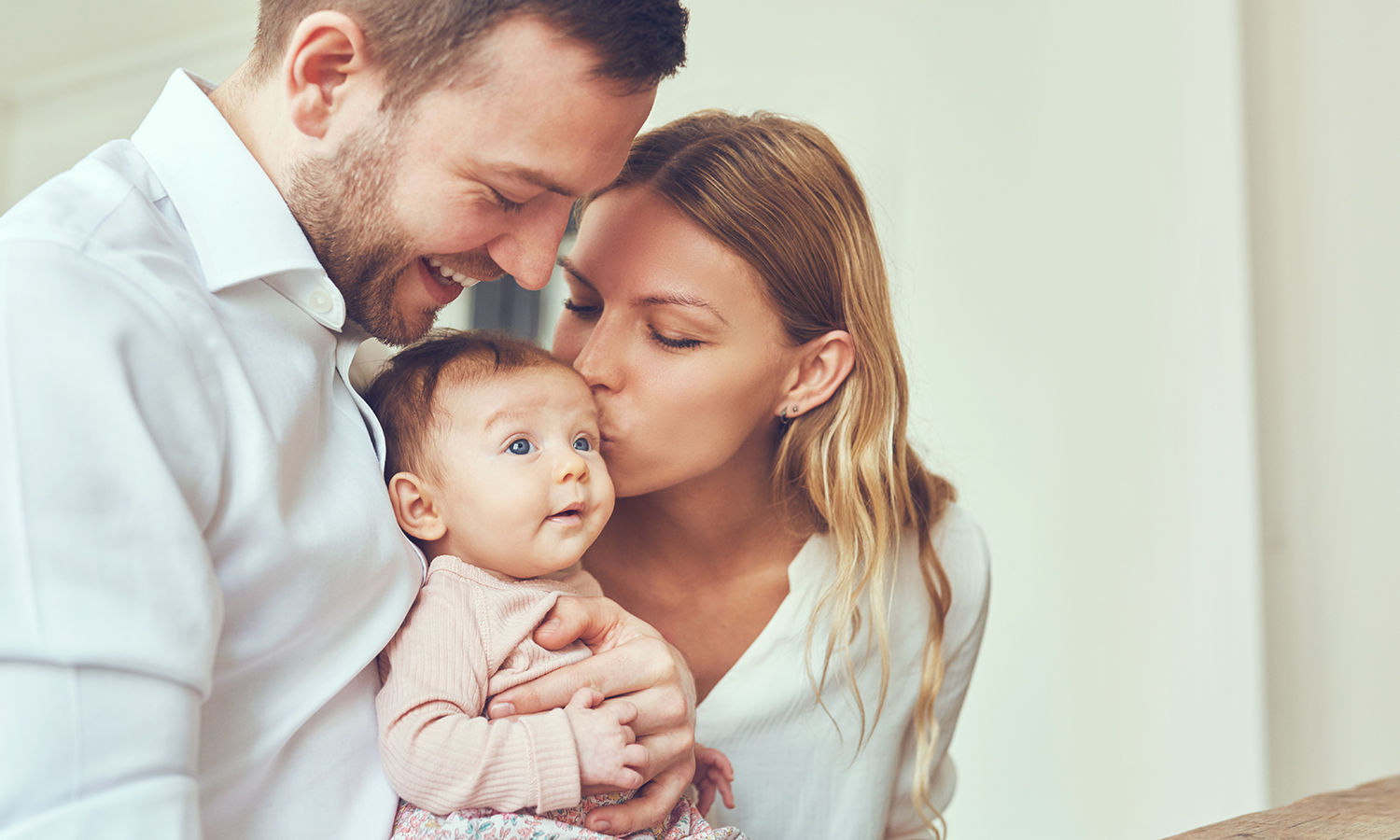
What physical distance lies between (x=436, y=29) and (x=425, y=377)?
0.39 metres

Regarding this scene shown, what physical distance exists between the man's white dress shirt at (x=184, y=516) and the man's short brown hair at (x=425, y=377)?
0.18ft

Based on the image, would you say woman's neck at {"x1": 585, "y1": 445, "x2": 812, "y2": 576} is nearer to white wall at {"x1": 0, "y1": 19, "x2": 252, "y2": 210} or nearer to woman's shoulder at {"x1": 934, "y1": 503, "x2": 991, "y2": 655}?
woman's shoulder at {"x1": 934, "y1": 503, "x2": 991, "y2": 655}

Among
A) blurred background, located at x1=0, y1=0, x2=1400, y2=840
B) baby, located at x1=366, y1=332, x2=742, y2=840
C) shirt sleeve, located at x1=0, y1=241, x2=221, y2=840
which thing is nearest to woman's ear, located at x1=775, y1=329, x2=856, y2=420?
baby, located at x1=366, y1=332, x2=742, y2=840

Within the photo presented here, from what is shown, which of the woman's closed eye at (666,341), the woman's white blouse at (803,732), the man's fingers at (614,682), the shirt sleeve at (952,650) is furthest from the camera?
the shirt sleeve at (952,650)

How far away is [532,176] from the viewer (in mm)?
1109

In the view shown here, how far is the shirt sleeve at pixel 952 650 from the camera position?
1.87 meters

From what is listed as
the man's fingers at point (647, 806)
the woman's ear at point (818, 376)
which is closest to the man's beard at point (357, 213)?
the man's fingers at point (647, 806)

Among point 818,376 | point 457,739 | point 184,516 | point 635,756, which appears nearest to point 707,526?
point 818,376

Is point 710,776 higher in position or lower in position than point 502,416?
lower

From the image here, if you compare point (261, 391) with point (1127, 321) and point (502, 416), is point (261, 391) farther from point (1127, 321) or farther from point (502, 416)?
point (1127, 321)

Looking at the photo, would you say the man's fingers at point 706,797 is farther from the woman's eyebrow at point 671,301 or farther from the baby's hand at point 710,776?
the woman's eyebrow at point 671,301

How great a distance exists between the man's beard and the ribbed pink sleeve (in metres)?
0.35

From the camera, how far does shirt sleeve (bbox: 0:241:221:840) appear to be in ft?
2.33

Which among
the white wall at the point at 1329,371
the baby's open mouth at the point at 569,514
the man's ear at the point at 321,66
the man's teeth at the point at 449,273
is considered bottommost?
the white wall at the point at 1329,371
